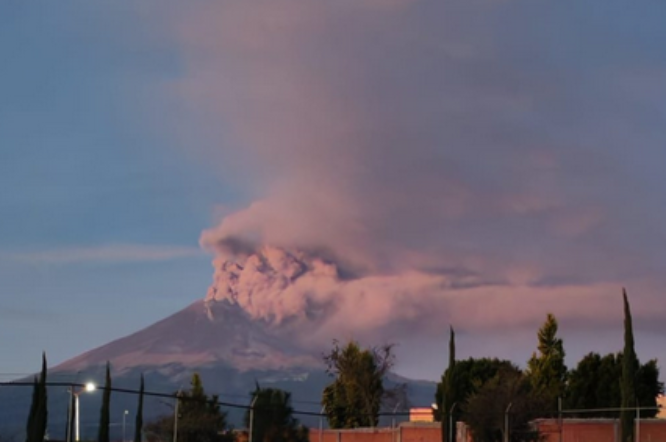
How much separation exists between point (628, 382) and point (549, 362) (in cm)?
4619

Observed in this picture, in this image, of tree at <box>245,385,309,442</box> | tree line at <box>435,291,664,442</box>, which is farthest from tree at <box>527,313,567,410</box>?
tree at <box>245,385,309,442</box>

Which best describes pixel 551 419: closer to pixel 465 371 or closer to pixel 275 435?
pixel 275 435

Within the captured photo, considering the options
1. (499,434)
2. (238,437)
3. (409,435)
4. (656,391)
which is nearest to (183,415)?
(238,437)

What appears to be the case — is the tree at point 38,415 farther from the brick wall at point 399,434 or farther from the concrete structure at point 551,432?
the brick wall at point 399,434

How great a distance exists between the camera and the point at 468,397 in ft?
305

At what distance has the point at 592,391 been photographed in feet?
374

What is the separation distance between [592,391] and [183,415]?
38.0m

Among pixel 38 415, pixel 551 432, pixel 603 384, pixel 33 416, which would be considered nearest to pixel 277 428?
pixel 551 432

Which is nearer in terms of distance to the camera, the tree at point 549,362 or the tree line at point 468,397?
the tree line at point 468,397

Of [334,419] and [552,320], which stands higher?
[552,320]

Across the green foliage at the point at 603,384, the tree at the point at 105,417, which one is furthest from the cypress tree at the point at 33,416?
the green foliage at the point at 603,384

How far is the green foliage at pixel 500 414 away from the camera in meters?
79.6

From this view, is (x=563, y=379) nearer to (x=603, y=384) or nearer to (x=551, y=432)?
(x=603, y=384)

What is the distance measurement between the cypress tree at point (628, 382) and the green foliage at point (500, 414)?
361 inches
